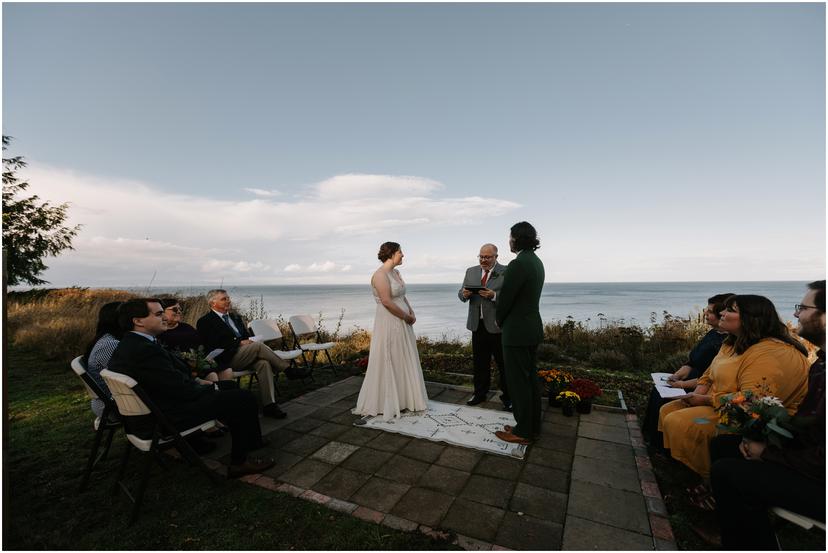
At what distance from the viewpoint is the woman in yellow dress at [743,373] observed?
2.66 m

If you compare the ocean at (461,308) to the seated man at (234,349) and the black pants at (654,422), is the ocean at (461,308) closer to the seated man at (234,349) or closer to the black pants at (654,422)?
the seated man at (234,349)

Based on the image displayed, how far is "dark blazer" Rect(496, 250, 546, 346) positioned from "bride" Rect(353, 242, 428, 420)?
1.42 meters

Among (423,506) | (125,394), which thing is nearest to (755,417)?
(423,506)

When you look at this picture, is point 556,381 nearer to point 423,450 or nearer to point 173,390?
point 423,450

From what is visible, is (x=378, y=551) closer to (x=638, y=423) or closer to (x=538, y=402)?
(x=538, y=402)

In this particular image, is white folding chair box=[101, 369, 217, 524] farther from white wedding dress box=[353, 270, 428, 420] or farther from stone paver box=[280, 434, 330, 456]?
white wedding dress box=[353, 270, 428, 420]

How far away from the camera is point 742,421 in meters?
2.34

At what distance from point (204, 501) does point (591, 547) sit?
9.31 feet

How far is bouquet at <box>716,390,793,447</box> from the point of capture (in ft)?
6.93

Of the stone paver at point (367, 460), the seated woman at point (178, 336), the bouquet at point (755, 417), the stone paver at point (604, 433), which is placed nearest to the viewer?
the bouquet at point (755, 417)

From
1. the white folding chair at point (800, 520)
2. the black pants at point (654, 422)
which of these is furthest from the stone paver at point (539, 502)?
the black pants at point (654, 422)

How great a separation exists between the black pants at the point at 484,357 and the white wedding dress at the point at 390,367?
871 millimetres

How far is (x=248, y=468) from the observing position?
3.37m

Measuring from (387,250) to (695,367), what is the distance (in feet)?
12.1
